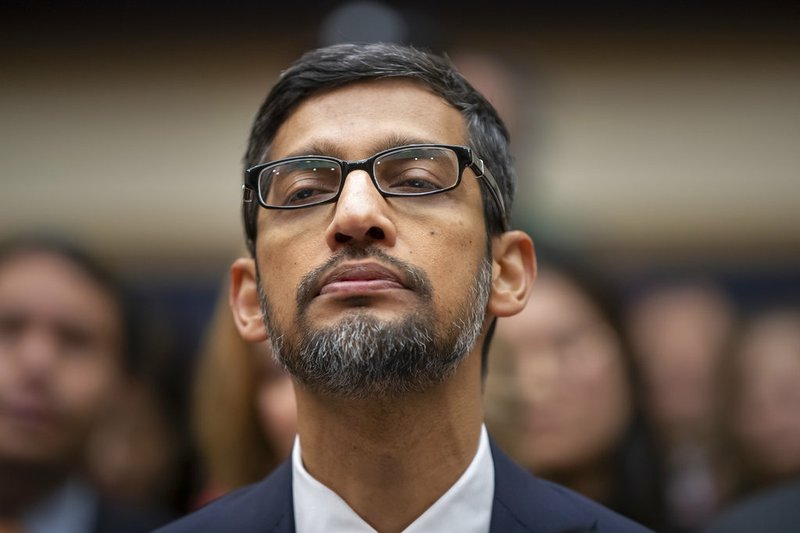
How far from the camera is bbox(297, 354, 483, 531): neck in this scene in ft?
10.2

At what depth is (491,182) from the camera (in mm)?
3342

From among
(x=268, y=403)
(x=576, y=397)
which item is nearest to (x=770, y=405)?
(x=576, y=397)

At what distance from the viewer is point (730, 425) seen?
506 cm

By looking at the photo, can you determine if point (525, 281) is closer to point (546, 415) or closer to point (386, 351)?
point (386, 351)

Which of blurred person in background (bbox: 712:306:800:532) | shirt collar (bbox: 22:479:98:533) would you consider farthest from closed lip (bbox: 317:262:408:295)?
blurred person in background (bbox: 712:306:800:532)

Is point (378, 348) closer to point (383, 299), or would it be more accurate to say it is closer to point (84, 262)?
point (383, 299)

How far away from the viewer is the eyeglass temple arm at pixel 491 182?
128 inches

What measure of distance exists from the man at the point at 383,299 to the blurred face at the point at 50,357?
1.28 m

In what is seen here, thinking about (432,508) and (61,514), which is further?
(61,514)

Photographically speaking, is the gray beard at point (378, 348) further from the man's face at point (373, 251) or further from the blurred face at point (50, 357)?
the blurred face at point (50, 357)

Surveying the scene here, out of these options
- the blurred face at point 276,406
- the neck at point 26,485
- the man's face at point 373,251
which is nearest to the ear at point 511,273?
the man's face at point 373,251

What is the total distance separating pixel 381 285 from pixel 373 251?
0.31 ft

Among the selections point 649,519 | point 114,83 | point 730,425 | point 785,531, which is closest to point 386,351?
point 785,531

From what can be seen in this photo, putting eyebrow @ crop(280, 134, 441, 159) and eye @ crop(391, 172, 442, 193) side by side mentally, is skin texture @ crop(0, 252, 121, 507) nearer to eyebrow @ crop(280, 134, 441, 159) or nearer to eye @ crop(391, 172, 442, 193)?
eyebrow @ crop(280, 134, 441, 159)
